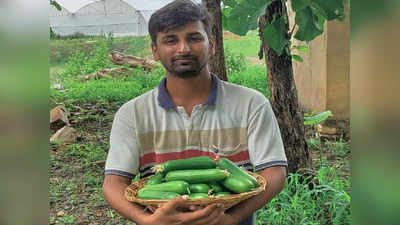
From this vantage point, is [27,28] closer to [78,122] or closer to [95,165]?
[95,165]

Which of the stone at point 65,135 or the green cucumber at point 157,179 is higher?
the green cucumber at point 157,179

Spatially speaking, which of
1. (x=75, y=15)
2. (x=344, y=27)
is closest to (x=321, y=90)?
(x=344, y=27)

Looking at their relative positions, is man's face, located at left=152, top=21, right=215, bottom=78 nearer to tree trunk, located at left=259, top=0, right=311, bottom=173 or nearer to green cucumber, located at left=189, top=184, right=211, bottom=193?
green cucumber, located at left=189, top=184, right=211, bottom=193

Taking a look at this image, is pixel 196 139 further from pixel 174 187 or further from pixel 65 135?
pixel 65 135

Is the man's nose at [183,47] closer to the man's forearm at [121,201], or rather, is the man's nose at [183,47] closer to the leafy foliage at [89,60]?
the man's forearm at [121,201]

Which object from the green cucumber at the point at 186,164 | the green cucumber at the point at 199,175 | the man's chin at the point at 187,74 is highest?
the man's chin at the point at 187,74

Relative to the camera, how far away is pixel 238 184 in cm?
100

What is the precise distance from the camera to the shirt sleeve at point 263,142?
117 centimetres

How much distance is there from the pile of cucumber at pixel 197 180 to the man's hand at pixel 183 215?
0.03 metres

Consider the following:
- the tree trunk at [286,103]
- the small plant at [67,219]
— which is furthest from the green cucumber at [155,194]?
the small plant at [67,219]

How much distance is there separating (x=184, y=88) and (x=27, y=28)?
57 cm


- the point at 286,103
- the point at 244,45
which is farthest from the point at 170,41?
the point at 244,45

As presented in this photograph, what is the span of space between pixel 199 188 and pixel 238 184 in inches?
3.3

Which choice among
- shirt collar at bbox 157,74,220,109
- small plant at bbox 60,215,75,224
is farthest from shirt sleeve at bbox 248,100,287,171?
small plant at bbox 60,215,75,224
